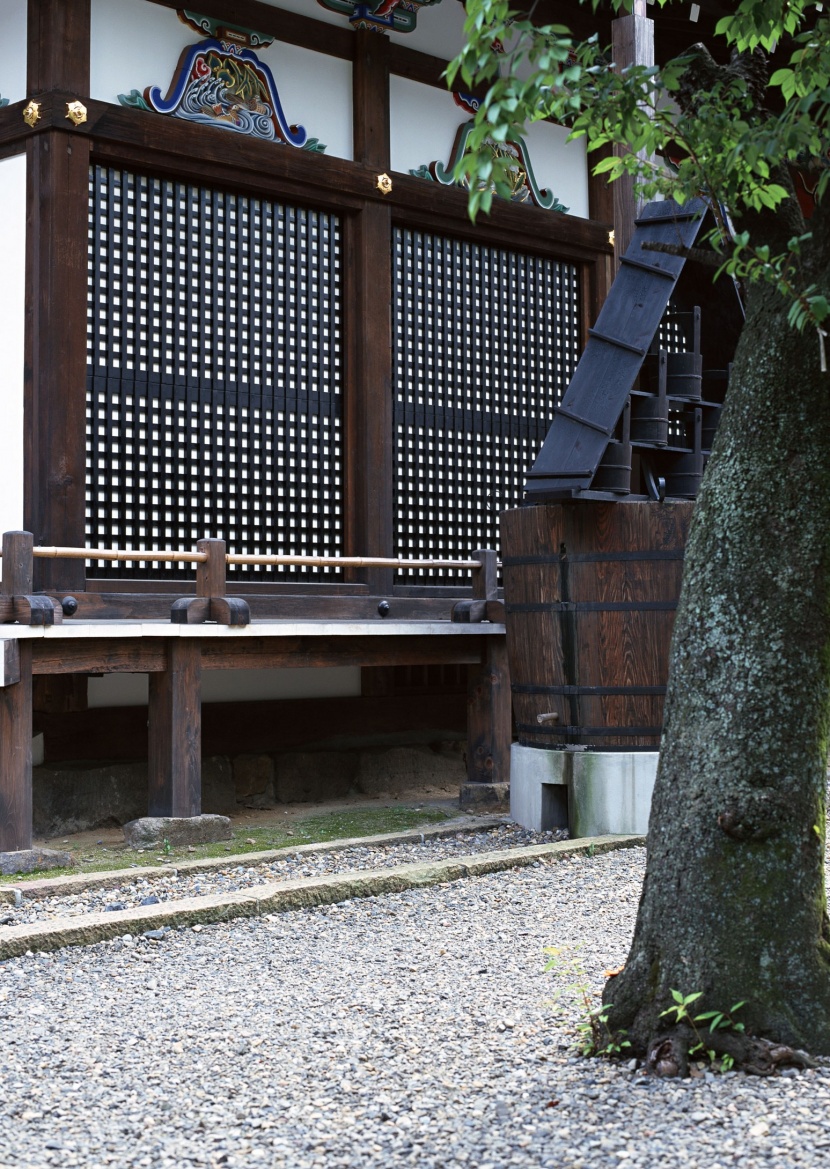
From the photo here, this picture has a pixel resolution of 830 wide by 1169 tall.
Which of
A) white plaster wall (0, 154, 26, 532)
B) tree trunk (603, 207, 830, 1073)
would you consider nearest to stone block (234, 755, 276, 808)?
white plaster wall (0, 154, 26, 532)

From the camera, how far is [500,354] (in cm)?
1021

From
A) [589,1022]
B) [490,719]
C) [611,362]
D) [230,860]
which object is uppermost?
[611,362]

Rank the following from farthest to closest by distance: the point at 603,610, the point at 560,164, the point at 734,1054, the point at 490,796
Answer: the point at 560,164, the point at 490,796, the point at 603,610, the point at 734,1054

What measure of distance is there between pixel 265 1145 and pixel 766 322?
247 cm

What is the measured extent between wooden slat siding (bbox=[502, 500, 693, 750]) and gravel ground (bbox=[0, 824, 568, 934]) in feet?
2.35

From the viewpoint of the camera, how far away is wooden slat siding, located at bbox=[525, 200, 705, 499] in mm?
7129

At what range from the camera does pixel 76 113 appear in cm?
780

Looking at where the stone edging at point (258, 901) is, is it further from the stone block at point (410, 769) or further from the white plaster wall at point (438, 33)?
the white plaster wall at point (438, 33)

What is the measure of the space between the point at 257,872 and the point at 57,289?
146 inches

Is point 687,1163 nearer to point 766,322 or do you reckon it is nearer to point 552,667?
point 766,322

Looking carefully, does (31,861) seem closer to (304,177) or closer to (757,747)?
(757,747)

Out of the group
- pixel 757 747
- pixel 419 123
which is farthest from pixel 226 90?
pixel 757 747

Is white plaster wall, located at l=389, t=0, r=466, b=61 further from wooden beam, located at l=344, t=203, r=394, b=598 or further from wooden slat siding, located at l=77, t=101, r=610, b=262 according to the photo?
wooden beam, located at l=344, t=203, r=394, b=598

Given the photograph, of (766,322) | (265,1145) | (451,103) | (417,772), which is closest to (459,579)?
(417,772)
